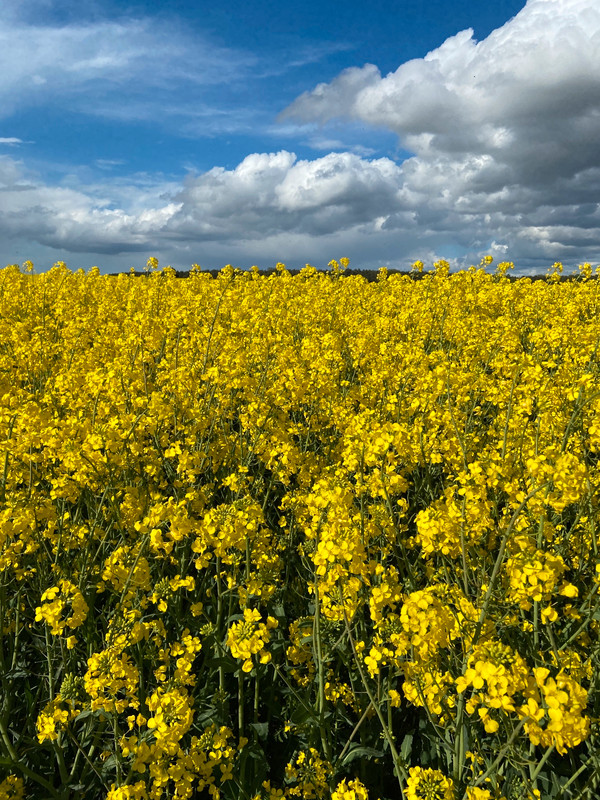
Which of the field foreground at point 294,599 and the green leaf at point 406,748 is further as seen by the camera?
the green leaf at point 406,748

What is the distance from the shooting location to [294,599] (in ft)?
11.5

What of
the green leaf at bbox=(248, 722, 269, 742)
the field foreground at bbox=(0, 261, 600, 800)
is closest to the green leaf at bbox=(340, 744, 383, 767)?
the field foreground at bbox=(0, 261, 600, 800)

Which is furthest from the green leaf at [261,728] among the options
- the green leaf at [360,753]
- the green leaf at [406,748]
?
the green leaf at [406,748]

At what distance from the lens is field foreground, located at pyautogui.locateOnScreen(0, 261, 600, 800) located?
202cm

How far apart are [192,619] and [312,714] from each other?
93 centimetres

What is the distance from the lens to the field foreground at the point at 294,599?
202cm

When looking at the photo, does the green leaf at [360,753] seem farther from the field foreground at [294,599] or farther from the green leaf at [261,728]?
the green leaf at [261,728]

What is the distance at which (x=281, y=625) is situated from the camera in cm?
310

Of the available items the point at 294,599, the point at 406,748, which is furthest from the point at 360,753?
the point at 294,599

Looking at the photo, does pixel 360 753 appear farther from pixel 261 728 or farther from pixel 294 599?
pixel 294 599

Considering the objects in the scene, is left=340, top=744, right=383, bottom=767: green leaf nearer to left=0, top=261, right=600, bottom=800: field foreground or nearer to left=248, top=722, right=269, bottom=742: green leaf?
left=0, top=261, right=600, bottom=800: field foreground

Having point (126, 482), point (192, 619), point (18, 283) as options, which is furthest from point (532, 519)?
point (18, 283)

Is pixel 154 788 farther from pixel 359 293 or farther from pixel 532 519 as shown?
pixel 359 293

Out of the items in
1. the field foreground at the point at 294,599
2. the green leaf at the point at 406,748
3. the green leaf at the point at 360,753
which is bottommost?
the green leaf at the point at 406,748
